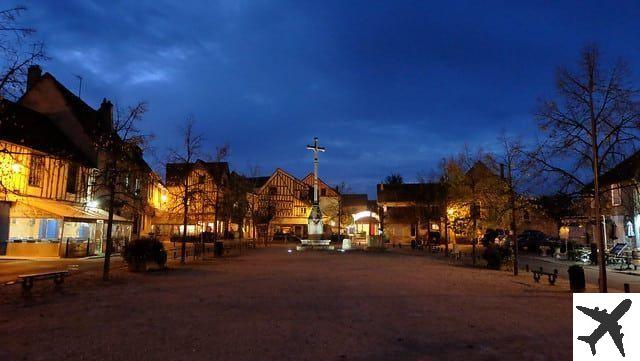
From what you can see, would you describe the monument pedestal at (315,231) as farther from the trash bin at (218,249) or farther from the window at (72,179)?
the window at (72,179)

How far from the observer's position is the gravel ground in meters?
6.97

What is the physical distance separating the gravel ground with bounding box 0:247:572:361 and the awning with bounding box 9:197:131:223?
1067cm

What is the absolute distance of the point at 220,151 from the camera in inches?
1196

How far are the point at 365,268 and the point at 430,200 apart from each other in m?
19.4

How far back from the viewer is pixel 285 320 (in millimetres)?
9336

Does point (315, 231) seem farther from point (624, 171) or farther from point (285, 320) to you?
point (285, 320)

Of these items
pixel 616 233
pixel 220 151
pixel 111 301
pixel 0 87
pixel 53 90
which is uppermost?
pixel 53 90

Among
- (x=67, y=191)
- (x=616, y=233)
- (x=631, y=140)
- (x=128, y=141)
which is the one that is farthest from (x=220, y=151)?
(x=616, y=233)

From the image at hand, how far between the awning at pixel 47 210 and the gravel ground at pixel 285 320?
35.0 ft

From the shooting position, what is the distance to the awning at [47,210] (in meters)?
24.6

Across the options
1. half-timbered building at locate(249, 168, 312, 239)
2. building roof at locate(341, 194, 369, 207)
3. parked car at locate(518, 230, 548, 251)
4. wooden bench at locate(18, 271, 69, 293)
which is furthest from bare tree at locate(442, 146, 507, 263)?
building roof at locate(341, 194, 369, 207)

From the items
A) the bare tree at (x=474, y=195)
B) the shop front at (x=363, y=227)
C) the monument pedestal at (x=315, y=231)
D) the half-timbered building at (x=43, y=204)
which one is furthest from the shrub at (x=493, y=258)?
the half-timbered building at (x=43, y=204)

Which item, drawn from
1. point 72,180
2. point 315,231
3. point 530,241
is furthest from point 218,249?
point 530,241

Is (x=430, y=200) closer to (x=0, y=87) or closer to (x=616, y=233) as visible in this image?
(x=616, y=233)
